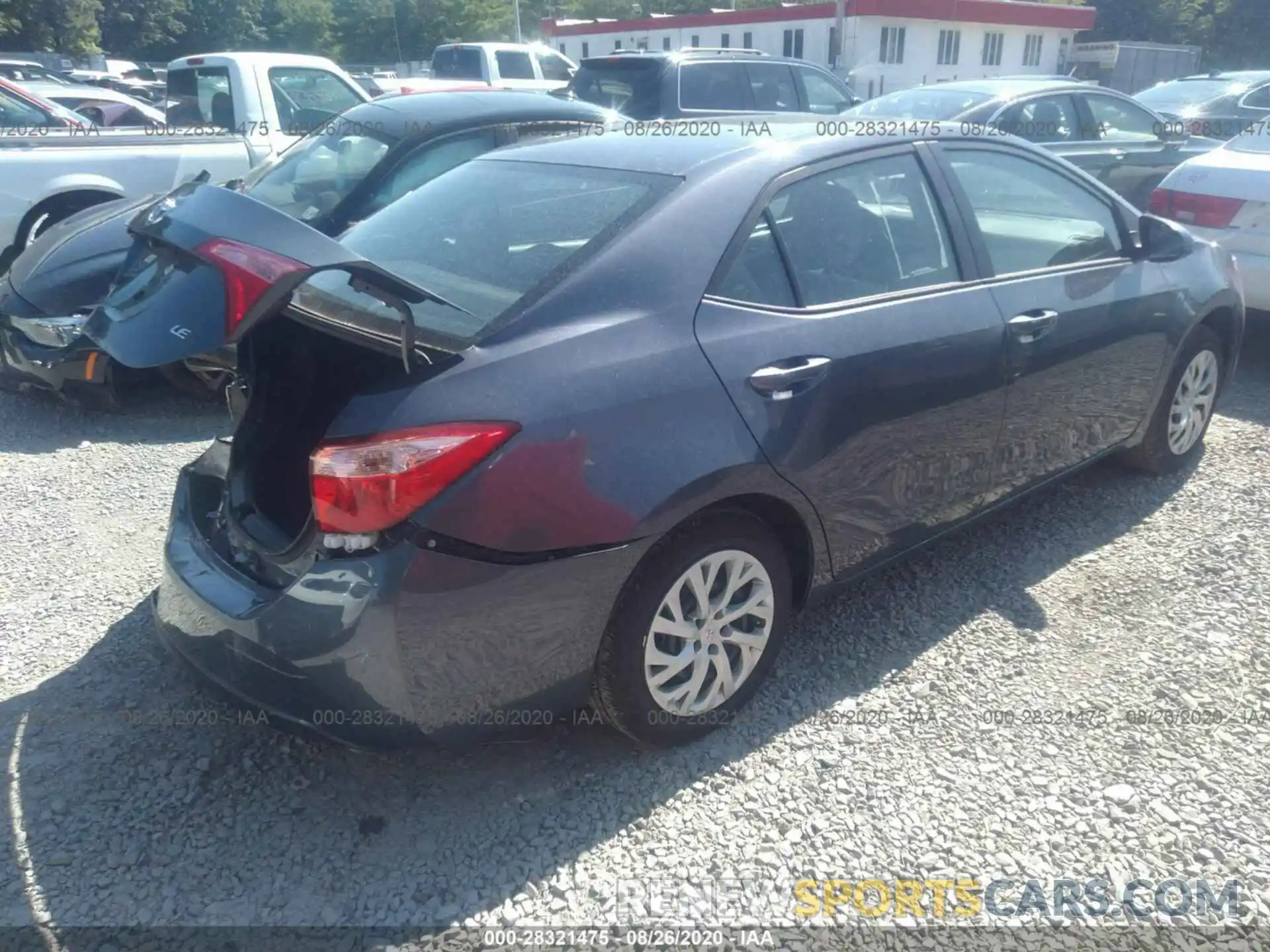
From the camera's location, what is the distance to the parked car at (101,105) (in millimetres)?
16438

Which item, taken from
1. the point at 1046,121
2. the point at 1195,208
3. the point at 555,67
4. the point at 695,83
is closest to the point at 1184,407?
the point at 1195,208

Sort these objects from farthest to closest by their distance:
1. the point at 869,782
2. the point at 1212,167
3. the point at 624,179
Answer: the point at 1212,167 → the point at 624,179 → the point at 869,782

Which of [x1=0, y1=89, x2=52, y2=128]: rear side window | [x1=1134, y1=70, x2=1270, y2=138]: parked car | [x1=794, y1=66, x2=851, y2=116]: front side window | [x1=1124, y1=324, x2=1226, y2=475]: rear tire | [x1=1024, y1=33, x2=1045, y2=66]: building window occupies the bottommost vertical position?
[x1=1024, y1=33, x2=1045, y2=66]: building window

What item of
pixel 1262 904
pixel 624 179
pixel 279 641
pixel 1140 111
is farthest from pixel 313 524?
pixel 1140 111

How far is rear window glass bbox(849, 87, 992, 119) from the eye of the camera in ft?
28.4

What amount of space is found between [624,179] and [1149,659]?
224cm

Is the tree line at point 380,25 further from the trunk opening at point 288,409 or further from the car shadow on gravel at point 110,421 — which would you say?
the trunk opening at point 288,409

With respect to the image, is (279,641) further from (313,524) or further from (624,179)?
(624,179)

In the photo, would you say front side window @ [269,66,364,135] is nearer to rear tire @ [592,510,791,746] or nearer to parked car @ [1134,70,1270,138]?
rear tire @ [592,510,791,746]

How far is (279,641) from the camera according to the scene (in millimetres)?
2361

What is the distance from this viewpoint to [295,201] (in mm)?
5633

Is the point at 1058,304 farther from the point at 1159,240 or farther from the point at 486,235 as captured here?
the point at 486,235

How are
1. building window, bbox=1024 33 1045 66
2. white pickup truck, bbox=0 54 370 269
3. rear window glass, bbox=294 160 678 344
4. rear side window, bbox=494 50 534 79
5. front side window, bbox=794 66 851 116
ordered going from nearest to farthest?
rear window glass, bbox=294 160 678 344, white pickup truck, bbox=0 54 370 269, front side window, bbox=794 66 851 116, rear side window, bbox=494 50 534 79, building window, bbox=1024 33 1045 66

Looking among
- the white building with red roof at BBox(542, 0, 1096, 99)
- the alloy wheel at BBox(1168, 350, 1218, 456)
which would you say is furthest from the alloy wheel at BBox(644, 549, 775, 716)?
the white building with red roof at BBox(542, 0, 1096, 99)
